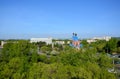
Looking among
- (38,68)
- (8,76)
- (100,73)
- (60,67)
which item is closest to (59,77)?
(60,67)

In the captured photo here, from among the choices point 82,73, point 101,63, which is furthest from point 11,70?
point 101,63

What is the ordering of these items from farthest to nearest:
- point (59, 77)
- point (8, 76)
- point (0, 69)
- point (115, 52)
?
point (115, 52) < point (0, 69) < point (8, 76) < point (59, 77)

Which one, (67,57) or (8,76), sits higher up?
(67,57)

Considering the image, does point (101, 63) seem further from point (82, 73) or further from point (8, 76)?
point (8, 76)

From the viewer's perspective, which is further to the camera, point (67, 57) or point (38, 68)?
point (67, 57)

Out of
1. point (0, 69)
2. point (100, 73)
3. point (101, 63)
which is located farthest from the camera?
point (101, 63)

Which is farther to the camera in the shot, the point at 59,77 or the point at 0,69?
the point at 0,69

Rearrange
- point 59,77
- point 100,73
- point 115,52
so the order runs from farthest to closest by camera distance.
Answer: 1. point 115,52
2. point 100,73
3. point 59,77

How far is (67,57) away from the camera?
22359mm

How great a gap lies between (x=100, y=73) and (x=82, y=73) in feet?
5.40

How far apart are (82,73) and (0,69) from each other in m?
9.06

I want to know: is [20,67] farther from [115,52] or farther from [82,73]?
[115,52]

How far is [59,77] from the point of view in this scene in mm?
15891

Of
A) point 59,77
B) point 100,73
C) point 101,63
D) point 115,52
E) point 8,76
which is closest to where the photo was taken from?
point 59,77
